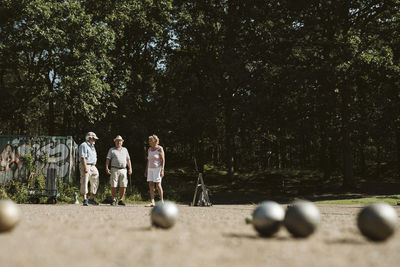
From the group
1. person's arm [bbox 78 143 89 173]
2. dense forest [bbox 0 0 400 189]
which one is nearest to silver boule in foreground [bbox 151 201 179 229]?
person's arm [bbox 78 143 89 173]

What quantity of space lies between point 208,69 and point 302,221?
25308mm

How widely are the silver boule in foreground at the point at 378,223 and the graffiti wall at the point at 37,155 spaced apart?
14.4 meters

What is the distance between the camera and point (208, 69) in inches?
1187

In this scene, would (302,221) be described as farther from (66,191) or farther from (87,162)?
(66,191)

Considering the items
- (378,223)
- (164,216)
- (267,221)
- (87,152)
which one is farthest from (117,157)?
(378,223)

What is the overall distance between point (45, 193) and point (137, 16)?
15.0 m

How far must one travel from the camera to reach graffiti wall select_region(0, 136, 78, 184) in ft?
56.3

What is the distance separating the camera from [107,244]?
4.98m

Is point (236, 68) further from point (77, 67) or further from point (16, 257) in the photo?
point (16, 257)

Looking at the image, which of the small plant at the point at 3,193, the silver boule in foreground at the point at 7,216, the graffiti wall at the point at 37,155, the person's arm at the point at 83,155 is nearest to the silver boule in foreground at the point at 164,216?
the silver boule in foreground at the point at 7,216

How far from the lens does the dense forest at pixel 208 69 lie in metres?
20.7

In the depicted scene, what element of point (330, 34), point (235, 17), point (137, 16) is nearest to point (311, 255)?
point (330, 34)

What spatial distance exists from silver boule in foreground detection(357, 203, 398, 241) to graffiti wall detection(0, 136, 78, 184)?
14.4 m

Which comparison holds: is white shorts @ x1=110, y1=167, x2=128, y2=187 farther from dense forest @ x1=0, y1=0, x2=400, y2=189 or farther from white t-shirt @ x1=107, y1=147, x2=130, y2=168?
dense forest @ x1=0, y1=0, x2=400, y2=189
